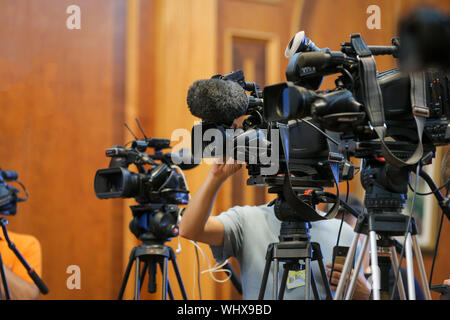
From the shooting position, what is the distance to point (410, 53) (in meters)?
0.43

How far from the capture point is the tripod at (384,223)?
42.6 inches

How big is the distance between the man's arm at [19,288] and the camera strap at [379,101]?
1640mm

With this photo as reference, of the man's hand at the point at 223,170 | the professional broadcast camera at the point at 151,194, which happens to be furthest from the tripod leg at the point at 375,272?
the professional broadcast camera at the point at 151,194

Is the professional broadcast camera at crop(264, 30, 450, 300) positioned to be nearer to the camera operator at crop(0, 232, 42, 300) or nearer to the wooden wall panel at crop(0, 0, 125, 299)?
the camera operator at crop(0, 232, 42, 300)

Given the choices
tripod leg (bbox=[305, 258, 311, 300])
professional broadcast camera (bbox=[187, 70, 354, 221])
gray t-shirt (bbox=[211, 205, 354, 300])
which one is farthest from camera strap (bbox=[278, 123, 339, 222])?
gray t-shirt (bbox=[211, 205, 354, 300])

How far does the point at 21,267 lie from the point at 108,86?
1.18m

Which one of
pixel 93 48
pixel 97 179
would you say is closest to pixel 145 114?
pixel 93 48

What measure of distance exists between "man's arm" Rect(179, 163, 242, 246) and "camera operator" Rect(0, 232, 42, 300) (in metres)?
0.75

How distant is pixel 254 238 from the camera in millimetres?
1952

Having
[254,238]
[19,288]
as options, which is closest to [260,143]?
[254,238]

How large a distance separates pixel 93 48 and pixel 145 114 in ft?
1.54

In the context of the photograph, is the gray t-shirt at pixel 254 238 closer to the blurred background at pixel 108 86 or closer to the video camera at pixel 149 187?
the video camera at pixel 149 187

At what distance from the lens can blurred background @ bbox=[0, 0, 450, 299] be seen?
2.87m

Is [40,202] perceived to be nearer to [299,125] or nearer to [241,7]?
[241,7]
